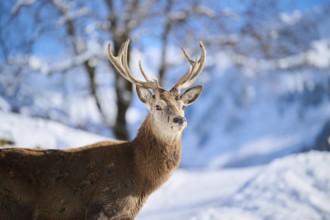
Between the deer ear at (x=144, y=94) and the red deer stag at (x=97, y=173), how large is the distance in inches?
3.8

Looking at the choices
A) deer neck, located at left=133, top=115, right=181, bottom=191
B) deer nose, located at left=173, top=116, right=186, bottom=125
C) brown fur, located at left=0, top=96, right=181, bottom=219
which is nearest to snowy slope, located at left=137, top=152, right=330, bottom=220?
deer neck, located at left=133, top=115, right=181, bottom=191

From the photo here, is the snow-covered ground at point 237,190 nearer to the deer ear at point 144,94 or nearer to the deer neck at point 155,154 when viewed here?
the deer neck at point 155,154

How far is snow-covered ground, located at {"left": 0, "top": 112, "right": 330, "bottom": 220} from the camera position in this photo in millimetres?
6449

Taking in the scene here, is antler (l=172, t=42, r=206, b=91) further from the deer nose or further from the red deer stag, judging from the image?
the deer nose

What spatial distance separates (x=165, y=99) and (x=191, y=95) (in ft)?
1.88

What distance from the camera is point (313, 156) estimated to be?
804 centimetres

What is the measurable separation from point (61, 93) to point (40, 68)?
35.0 inches

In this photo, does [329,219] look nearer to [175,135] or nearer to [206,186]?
[175,135]

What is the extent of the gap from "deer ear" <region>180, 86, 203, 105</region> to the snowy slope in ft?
5.54

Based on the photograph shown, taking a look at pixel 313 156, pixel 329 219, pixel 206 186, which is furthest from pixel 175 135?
pixel 206 186

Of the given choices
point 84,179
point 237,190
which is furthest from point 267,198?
point 84,179

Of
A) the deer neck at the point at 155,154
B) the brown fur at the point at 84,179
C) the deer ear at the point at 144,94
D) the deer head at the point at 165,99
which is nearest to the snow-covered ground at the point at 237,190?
the deer neck at the point at 155,154

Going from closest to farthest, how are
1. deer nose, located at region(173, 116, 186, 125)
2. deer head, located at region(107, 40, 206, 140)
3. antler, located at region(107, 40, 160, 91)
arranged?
1. deer nose, located at region(173, 116, 186, 125)
2. deer head, located at region(107, 40, 206, 140)
3. antler, located at region(107, 40, 160, 91)

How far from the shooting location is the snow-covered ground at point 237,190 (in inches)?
254
